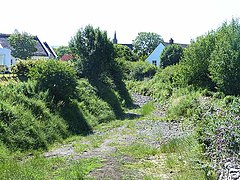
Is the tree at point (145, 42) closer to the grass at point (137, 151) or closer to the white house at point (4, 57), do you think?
the white house at point (4, 57)

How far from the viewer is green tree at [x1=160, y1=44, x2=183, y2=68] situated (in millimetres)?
48812

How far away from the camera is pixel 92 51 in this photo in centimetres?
2617

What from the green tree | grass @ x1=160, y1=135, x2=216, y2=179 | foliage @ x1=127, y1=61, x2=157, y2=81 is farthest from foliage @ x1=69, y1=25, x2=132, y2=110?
the green tree

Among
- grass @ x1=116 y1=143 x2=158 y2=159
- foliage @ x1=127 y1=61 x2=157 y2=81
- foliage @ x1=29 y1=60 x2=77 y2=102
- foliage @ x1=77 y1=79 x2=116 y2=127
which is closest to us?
grass @ x1=116 y1=143 x2=158 y2=159

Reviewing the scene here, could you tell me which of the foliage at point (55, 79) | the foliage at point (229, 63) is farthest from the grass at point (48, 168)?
the foliage at point (229, 63)

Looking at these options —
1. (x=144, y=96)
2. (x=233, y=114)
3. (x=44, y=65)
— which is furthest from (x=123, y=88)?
(x=233, y=114)

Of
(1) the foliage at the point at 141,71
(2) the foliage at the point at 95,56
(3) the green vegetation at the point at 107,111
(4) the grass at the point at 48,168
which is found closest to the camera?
(4) the grass at the point at 48,168

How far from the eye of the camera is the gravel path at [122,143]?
882cm

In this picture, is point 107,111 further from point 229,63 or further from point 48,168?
point 48,168

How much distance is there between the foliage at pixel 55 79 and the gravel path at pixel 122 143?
129 inches

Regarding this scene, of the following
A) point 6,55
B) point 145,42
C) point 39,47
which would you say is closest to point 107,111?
point 6,55

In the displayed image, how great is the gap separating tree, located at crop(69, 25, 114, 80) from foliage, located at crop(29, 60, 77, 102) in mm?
8201

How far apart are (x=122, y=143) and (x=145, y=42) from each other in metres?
71.7

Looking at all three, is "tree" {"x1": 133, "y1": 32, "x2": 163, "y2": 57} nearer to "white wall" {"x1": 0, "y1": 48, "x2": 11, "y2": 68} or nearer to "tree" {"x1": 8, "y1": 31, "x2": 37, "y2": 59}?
"tree" {"x1": 8, "y1": 31, "x2": 37, "y2": 59}
